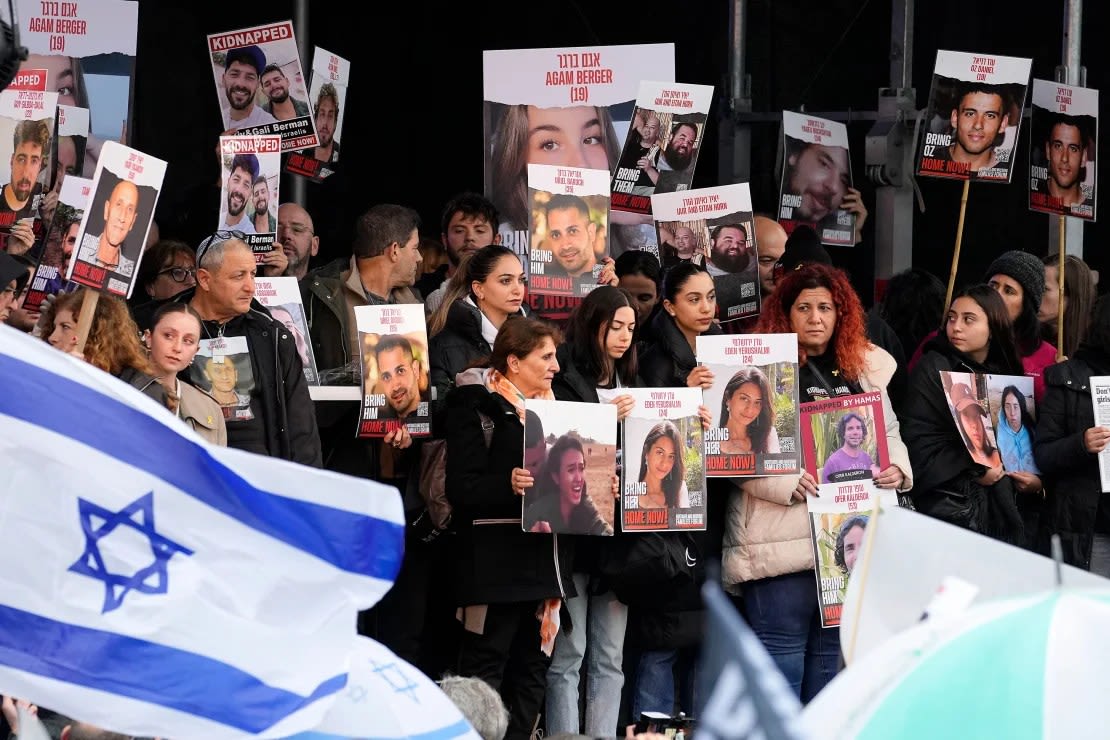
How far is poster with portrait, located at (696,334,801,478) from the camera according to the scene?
21.5 ft

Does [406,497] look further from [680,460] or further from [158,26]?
[158,26]

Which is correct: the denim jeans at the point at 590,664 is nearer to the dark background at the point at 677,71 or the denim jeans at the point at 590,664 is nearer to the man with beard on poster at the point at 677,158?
the man with beard on poster at the point at 677,158

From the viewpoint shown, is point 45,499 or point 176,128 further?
point 176,128

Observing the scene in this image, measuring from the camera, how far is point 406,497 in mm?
6496

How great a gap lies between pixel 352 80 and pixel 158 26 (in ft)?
4.26

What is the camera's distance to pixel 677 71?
10.5m

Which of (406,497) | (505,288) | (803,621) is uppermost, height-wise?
(505,288)

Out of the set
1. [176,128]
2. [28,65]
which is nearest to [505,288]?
[28,65]

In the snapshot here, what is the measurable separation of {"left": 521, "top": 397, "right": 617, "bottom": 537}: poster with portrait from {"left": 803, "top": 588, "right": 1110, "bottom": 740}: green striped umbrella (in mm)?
3294

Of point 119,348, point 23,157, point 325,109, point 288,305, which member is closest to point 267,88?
point 325,109

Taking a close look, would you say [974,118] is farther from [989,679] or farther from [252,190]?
[989,679]

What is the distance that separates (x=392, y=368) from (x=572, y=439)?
67 cm

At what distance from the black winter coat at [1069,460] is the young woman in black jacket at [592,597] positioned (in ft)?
5.51

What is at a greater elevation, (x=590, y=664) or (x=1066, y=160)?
(x=1066, y=160)
